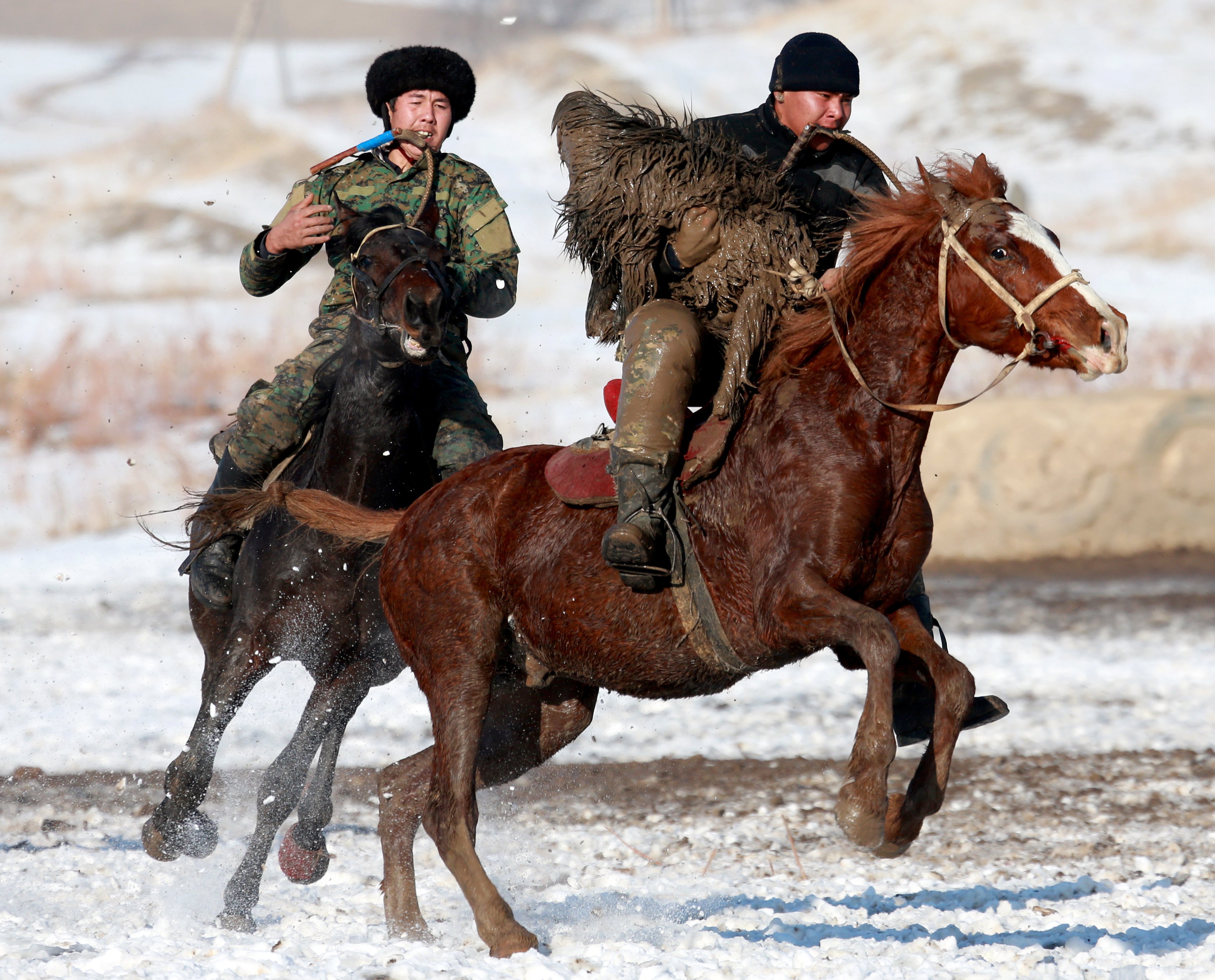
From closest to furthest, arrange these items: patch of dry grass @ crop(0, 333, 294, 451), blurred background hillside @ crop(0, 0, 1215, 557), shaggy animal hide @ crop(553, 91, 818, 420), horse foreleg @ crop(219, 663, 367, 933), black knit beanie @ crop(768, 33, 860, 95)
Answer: shaggy animal hide @ crop(553, 91, 818, 420) < black knit beanie @ crop(768, 33, 860, 95) < horse foreleg @ crop(219, 663, 367, 933) < blurred background hillside @ crop(0, 0, 1215, 557) < patch of dry grass @ crop(0, 333, 294, 451)

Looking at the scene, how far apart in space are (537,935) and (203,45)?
5070 cm

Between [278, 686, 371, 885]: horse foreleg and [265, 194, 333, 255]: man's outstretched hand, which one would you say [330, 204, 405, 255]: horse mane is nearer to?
[265, 194, 333, 255]: man's outstretched hand

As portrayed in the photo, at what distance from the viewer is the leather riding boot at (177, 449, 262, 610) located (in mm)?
6402

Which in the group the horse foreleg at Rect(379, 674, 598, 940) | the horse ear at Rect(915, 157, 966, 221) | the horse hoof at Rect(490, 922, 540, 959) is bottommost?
the horse hoof at Rect(490, 922, 540, 959)

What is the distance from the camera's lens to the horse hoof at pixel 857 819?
4.29m

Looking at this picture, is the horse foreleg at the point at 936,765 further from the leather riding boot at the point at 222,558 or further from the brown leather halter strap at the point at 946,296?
the leather riding boot at the point at 222,558

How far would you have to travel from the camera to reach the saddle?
5031 mm

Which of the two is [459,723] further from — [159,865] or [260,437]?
[159,865]

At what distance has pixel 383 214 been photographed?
5.98 meters

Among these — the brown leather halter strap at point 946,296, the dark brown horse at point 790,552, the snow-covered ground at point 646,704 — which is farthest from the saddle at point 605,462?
the snow-covered ground at point 646,704

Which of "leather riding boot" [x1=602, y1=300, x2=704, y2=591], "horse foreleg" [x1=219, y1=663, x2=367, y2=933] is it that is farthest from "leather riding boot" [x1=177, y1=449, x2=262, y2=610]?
"leather riding boot" [x1=602, y1=300, x2=704, y2=591]

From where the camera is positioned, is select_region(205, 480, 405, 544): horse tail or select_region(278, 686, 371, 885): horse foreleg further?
select_region(278, 686, 371, 885): horse foreleg

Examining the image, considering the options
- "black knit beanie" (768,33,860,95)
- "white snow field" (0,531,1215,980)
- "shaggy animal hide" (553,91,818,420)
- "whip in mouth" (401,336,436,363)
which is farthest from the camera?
"whip in mouth" (401,336,436,363)

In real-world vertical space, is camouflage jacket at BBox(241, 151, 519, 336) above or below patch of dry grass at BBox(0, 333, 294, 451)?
above
